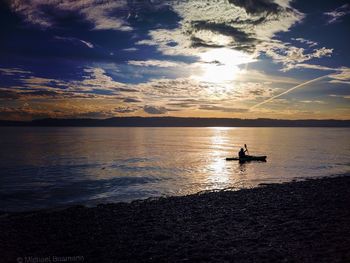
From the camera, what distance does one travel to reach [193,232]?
15680mm

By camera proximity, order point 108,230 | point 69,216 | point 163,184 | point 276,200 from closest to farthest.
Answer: point 108,230 → point 69,216 → point 276,200 → point 163,184

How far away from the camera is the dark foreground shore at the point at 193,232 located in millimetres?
12406

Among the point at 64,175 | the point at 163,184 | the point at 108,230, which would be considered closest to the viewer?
the point at 108,230

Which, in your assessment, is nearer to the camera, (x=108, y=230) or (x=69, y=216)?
(x=108, y=230)

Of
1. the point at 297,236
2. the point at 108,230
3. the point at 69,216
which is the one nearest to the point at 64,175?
the point at 69,216

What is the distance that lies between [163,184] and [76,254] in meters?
25.5

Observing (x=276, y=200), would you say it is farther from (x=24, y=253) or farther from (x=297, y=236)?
(x=24, y=253)

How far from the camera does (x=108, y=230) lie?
1678 cm

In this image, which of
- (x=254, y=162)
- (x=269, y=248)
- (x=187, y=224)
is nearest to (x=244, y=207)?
(x=187, y=224)

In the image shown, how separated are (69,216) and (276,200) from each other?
50.0 ft

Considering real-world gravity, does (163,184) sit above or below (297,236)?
below

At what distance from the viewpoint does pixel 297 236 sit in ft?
45.4

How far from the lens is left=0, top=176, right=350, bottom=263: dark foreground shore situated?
40.7 feet

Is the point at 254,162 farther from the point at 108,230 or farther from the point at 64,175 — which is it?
the point at 108,230
